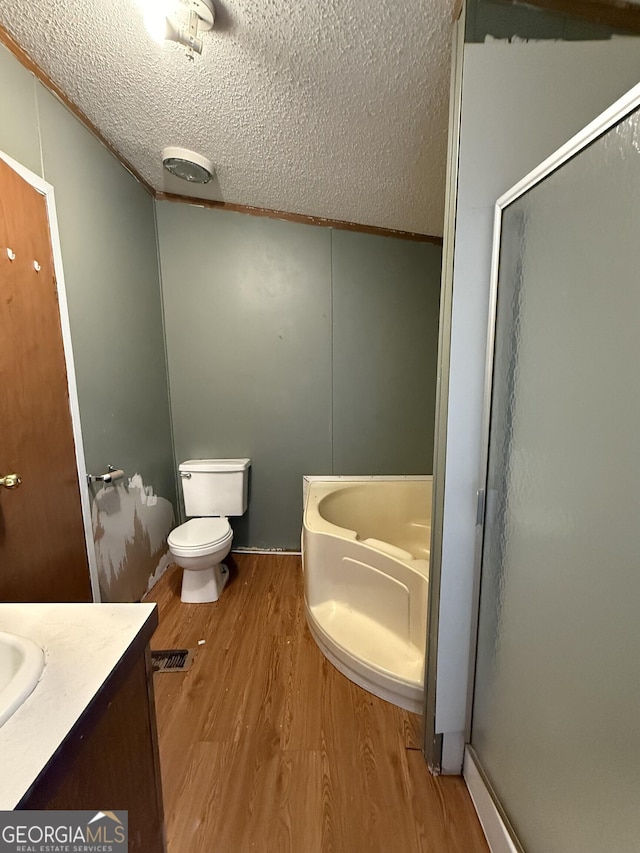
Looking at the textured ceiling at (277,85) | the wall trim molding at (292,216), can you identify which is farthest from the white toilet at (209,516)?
the textured ceiling at (277,85)

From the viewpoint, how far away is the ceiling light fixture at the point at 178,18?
99cm

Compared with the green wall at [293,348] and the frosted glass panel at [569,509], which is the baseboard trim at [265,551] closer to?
the green wall at [293,348]

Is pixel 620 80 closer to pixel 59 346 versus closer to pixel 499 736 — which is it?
pixel 499 736

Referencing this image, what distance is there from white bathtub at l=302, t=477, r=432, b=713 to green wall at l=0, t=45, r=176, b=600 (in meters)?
0.99

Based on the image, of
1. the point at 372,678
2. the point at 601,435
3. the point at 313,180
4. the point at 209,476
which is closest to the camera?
the point at 601,435

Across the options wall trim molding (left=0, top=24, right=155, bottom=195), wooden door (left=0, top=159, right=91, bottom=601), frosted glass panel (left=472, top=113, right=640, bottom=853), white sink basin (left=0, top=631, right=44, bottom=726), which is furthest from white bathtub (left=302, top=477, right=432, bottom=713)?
wall trim molding (left=0, top=24, right=155, bottom=195)

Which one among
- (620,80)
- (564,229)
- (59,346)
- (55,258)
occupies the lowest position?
(59,346)

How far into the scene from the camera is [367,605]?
1786mm

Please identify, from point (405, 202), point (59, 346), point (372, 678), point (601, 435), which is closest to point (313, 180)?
point (405, 202)

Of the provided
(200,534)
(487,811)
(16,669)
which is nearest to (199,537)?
(200,534)

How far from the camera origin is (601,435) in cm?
69

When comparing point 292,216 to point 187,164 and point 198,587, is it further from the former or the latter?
point 198,587

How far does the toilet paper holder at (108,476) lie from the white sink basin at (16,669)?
1.02 m

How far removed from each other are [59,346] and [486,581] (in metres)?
1.77
